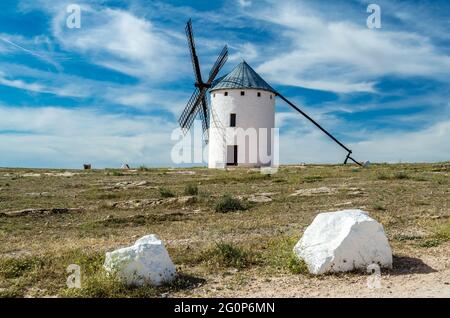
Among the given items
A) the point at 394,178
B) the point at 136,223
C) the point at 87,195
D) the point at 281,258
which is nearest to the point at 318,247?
the point at 281,258

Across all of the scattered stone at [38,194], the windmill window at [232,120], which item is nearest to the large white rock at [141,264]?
the scattered stone at [38,194]

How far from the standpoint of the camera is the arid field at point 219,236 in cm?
838

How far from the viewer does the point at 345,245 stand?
360 inches

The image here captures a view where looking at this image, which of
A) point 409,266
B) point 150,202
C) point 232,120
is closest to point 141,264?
point 409,266

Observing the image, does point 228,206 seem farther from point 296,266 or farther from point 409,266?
point 409,266

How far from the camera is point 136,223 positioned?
15.5m

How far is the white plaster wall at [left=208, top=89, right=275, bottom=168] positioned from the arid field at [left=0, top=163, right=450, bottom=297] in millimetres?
21575

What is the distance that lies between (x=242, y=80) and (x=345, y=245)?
38627mm

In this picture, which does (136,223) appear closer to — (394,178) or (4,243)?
(4,243)

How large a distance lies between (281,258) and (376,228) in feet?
6.42

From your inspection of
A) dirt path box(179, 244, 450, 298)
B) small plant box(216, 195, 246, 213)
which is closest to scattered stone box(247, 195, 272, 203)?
small plant box(216, 195, 246, 213)

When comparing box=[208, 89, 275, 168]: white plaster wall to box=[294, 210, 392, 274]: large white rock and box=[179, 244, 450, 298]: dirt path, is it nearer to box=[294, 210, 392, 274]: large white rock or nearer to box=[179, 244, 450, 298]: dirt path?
box=[294, 210, 392, 274]: large white rock

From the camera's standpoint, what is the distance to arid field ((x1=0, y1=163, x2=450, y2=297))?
330 inches

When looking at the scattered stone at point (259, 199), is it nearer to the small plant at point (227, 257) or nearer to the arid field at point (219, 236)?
the arid field at point (219, 236)
